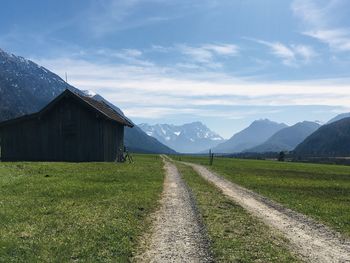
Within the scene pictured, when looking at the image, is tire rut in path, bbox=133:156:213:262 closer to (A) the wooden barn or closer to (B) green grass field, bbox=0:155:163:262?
(B) green grass field, bbox=0:155:163:262

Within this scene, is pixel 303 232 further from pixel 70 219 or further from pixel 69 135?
pixel 69 135

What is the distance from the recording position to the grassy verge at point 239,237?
14.6 metres

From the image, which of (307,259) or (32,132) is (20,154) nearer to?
(32,132)

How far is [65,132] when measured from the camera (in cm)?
6391

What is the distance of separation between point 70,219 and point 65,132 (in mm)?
45913

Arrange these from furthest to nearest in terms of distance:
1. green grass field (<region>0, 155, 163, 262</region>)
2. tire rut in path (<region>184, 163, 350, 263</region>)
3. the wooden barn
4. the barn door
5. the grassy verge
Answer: the barn door < the wooden barn < tire rut in path (<region>184, 163, 350, 263</region>) < the grassy verge < green grass field (<region>0, 155, 163, 262</region>)

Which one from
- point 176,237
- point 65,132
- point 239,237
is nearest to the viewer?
point 176,237

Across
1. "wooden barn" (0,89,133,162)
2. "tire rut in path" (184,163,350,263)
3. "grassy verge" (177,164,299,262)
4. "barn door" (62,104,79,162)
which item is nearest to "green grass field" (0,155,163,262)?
"grassy verge" (177,164,299,262)

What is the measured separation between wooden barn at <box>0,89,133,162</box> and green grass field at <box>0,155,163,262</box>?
2890cm

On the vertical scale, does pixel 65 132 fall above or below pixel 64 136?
above

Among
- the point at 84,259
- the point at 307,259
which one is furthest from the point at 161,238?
the point at 307,259

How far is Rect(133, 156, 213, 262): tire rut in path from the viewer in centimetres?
1434

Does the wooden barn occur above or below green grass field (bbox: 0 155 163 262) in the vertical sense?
above

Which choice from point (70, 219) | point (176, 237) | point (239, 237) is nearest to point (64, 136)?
point (70, 219)
